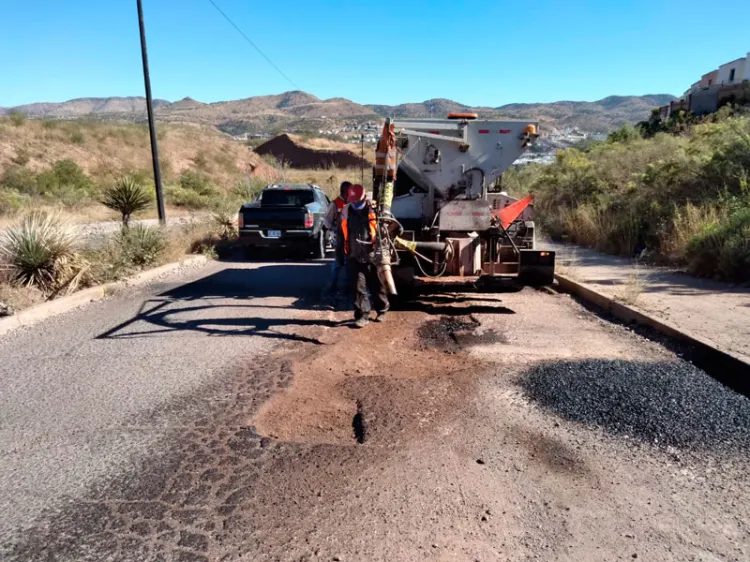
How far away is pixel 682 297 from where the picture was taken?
8.25m

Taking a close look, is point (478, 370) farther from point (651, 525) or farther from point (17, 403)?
point (17, 403)

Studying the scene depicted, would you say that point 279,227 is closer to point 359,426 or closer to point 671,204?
point 671,204

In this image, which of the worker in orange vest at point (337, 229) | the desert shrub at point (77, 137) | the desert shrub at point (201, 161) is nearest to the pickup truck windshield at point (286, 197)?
the worker in orange vest at point (337, 229)

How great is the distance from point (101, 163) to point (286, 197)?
32.1 meters

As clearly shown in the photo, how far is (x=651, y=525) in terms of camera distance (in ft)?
10.5

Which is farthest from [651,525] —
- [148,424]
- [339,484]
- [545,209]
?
[545,209]

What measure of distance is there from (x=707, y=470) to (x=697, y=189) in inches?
410

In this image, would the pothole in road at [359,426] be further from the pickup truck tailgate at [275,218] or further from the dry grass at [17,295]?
the pickup truck tailgate at [275,218]

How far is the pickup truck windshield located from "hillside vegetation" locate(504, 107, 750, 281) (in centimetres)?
726

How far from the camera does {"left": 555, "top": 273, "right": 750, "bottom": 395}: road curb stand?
17.4 feet

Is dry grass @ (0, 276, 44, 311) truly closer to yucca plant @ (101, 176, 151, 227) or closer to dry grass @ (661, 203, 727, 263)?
yucca plant @ (101, 176, 151, 227)

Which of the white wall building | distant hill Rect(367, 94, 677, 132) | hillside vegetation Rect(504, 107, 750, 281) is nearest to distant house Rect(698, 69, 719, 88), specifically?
the white wall building

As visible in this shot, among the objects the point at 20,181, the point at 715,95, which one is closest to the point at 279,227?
the point at 20,181

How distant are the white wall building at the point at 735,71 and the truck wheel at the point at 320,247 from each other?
57363mm
